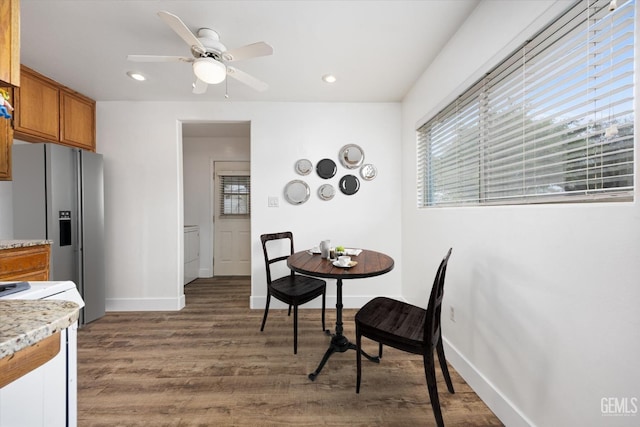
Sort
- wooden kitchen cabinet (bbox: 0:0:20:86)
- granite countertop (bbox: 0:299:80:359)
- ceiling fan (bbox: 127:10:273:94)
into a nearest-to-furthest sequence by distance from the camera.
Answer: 1. granite countertop (bbox: 0:299:80:359)
2. wooden kitchen cabinet (bbox: 0:0:20:86)
3. ceiling fan (bbox: 127:10:273:94)

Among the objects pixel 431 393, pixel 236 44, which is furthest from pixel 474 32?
pixel 431 393

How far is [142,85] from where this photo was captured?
242 cm

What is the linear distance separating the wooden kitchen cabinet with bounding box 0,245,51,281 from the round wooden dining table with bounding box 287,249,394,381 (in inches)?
73.0

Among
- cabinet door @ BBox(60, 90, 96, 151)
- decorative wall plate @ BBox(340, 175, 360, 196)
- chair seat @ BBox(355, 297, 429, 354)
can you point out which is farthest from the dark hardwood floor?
cabinet door @ BBox(60, 90, 96, 151)

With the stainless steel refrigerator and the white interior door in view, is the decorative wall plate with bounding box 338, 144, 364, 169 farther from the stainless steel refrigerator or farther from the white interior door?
the stainless steel refrigerator

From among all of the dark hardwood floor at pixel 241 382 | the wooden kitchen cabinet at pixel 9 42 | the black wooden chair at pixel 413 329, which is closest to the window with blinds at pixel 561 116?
the black wooden chair at pixel 413 329

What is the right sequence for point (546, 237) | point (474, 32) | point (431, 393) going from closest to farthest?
point (546, 237) → point (431, 393) → point (474, 32)

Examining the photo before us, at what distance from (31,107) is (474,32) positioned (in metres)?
3.79

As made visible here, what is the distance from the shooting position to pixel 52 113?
2340 mm

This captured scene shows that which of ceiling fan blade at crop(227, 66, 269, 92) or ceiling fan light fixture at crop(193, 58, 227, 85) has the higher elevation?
ceiling fan blade at crop(227, 66, 269, 92)

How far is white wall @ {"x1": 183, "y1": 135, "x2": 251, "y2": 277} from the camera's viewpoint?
4148 millimetres

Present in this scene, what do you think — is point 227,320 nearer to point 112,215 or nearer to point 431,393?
point 112,215

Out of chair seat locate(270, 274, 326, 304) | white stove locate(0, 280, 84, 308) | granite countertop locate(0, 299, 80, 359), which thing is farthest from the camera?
chair seat locate(270, 274, 326, 304)

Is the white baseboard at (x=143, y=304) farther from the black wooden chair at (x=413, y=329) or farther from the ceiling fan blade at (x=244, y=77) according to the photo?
the ceiling fan blade at (x=244, y=77)
